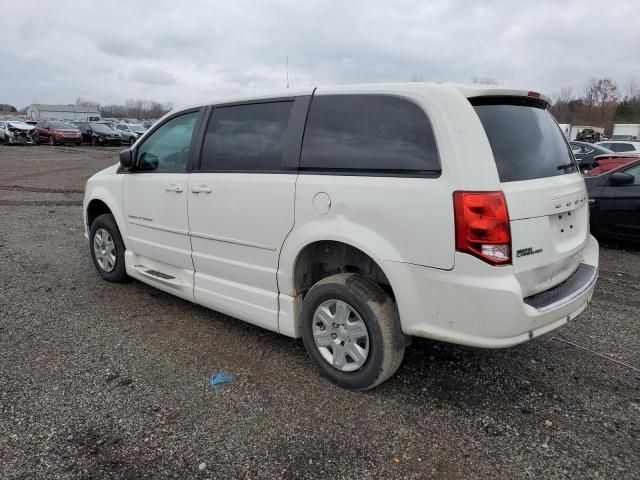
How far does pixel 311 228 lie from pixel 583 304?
175cm

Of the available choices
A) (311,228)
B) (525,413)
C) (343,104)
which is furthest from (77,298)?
(525,413)

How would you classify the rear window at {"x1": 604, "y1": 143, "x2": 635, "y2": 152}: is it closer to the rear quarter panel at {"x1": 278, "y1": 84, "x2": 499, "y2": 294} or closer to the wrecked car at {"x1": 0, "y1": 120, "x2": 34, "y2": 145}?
the rear quarter panel at {"x1": 278, "y1": 84, "x2": 499, "y2": 294}

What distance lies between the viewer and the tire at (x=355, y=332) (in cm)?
291

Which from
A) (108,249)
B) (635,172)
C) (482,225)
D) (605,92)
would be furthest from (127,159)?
(605,92)

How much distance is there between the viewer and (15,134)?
3025 centimetres

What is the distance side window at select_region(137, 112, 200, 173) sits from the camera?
410 centimetres

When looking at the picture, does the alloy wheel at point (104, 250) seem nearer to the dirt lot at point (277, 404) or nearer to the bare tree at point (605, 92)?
the dirt lot at point (277, 404)

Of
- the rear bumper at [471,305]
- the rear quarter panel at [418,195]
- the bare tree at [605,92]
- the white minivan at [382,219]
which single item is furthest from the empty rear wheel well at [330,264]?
the bare tree at [605,92]

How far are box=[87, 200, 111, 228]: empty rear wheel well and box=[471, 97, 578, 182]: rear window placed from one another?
12.9 ft

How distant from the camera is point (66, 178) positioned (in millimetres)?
14953

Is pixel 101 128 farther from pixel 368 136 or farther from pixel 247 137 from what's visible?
pixel 368 136

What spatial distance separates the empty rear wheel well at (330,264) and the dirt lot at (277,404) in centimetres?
63

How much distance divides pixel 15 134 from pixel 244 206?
32.8m

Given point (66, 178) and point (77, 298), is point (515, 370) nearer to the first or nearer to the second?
point (77, 298)
